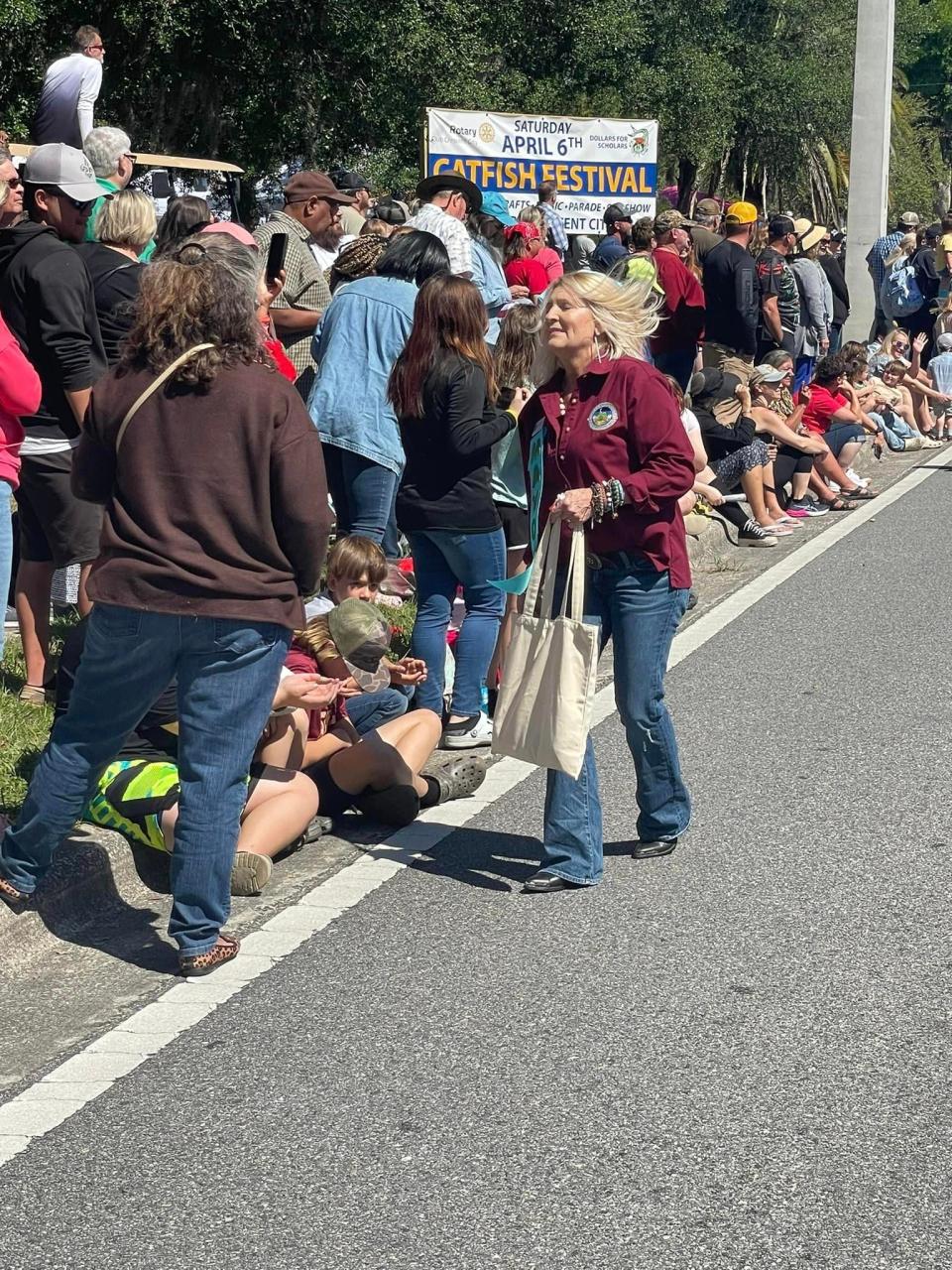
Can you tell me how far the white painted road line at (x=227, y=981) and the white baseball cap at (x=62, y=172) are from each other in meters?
2.62

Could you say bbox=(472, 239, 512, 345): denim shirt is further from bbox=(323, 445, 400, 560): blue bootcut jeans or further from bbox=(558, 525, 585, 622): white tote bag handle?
bbox=(558, 525, 585, 622): white tote bag handle

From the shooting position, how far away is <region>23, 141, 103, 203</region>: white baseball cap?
6.72 m

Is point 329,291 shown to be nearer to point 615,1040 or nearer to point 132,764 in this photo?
point 132,764

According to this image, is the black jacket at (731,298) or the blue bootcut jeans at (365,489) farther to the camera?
the black jacket at (731,298)

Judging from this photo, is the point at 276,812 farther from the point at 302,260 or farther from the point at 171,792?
the point at 302,260

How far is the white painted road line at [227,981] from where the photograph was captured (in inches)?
161

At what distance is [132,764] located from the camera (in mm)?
5637

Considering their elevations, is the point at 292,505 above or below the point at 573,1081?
above

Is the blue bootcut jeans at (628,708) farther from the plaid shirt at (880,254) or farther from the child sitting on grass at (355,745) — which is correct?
the plaid shirt at (880,254)

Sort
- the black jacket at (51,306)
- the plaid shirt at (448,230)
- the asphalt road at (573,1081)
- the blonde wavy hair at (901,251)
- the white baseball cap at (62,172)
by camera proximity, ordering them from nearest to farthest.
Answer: the asphalt road at (573,1081) → the black jacket at (51,306) → the white baseball cap at (62,172) → the plaid shirt at (448,230) → the blonde wavy hair at (901,251)

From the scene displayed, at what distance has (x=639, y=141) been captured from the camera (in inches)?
747

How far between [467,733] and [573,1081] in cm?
327

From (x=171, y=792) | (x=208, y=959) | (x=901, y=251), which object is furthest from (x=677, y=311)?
(x=208, y=959)

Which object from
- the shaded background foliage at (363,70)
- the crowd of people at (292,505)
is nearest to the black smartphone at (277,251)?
the crowd of people at (292,505)
